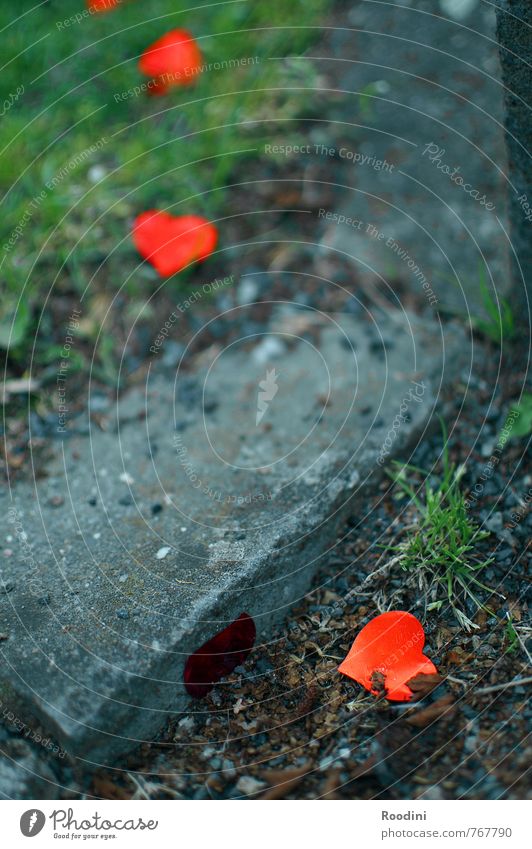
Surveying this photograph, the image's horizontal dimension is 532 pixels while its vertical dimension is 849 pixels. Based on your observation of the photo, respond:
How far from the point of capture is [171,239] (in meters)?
3.08

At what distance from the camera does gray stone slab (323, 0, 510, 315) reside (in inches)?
121

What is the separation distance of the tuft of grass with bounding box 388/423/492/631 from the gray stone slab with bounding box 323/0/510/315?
96 cm

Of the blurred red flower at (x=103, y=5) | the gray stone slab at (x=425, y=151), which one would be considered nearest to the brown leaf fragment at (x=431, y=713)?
the gray stone slab at (x=425, y=151)

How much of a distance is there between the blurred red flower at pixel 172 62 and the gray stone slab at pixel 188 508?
1.32 metres

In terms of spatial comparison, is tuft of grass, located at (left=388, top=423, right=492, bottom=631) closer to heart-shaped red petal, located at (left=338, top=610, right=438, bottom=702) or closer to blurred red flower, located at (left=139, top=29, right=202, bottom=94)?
heart-shaped red petal, located at (left=338, top=610, right=438, bottom=702)

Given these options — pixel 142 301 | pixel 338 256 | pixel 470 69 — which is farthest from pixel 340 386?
pixel 470 69

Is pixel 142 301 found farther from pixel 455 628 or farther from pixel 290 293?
pixel 455 628

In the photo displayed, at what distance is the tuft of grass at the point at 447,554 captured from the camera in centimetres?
225

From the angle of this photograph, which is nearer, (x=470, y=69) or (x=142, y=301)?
(x=142, y=301)

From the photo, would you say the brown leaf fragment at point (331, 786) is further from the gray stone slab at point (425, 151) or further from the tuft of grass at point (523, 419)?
the gray stone slab at point (425, 151)

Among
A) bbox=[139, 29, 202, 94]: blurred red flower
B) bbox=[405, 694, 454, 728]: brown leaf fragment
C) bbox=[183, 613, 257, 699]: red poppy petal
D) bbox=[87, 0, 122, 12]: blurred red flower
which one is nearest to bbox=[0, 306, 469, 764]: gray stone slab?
bbox=[183, 613, 257, 699]: red poppy petal

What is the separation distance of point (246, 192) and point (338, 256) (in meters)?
0.51

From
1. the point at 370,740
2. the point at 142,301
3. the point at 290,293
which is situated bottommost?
the point at 370,740

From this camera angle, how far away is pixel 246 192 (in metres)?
3.32
